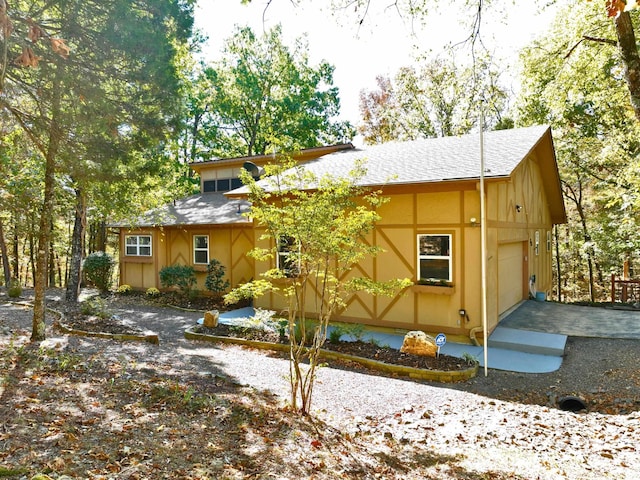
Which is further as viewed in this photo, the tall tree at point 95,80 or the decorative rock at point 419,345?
the decorative rock at point 419,345

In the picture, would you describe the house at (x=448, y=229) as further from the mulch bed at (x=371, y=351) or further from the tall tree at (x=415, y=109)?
the tall tree at (x=415, y=109)

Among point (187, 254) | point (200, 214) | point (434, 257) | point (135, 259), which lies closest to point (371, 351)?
point (434, 257)

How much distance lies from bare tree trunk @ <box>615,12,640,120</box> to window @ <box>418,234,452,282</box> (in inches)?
161

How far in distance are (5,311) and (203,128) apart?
16.8 meters

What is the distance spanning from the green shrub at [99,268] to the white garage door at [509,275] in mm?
14199

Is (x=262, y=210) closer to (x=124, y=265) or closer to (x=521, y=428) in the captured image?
(x=521, y=428)

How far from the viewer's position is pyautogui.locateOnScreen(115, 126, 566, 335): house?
8.57 m

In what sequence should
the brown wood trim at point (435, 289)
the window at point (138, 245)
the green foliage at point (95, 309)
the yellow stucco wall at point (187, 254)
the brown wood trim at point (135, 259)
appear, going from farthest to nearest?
1. the window at point (138, 245)
2. the brown wood trim at point (135, 259)
3. the yellow stucco wall at point (187, 254)
4. the green foliage at point (95, 309)
5. the brown wood trim at point (435, 289)

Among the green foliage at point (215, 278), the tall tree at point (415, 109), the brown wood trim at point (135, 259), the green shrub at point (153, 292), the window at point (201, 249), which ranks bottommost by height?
the green shrub at point (153, 292)

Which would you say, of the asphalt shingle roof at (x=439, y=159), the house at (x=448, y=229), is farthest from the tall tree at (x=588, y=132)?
the house at (x=448, y=229)

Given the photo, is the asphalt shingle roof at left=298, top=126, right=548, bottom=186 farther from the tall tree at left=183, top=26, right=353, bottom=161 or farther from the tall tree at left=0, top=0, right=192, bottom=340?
the tall tree at left=183, top=26, right=353, bottom=161

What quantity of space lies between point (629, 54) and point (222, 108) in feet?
72.6

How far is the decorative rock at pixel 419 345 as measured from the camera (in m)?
7.57

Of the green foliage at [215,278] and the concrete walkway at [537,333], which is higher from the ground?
the green foliage at [215,278]
